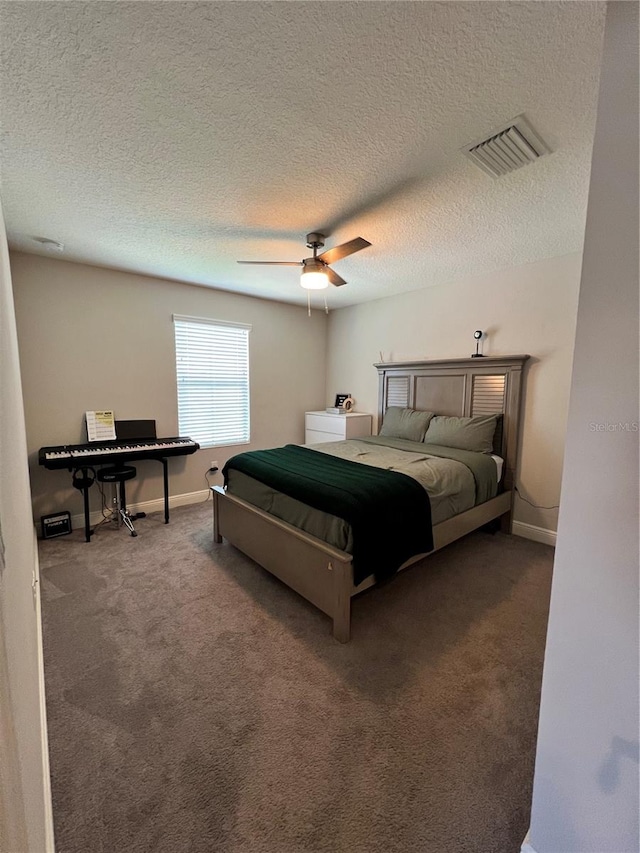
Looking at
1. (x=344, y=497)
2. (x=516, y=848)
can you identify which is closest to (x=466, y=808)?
(x=516, y=848)

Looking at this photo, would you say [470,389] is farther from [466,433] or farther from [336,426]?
[336,426]

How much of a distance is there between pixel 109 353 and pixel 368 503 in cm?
306

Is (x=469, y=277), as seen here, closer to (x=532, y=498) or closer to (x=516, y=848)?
(x=532, y=498)

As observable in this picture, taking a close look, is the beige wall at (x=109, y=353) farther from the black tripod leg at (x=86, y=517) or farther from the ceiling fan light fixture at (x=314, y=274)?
the ceiling fan light fixture at (x=314, y=274)

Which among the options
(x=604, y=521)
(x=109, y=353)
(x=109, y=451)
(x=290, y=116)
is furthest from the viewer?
(x=109, y=353)

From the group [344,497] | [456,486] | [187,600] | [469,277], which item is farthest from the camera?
[469,277]

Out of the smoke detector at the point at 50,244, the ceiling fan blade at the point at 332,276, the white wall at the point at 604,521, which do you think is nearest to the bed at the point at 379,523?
the white wall at the point at 604,521

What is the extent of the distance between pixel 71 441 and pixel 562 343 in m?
4.64

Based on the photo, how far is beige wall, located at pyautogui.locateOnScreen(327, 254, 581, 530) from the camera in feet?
9.89

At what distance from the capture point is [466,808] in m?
1.17

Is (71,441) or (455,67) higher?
(455,67)

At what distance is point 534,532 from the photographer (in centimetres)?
325

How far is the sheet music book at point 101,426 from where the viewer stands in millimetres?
3354

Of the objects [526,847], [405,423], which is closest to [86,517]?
[405,423]
